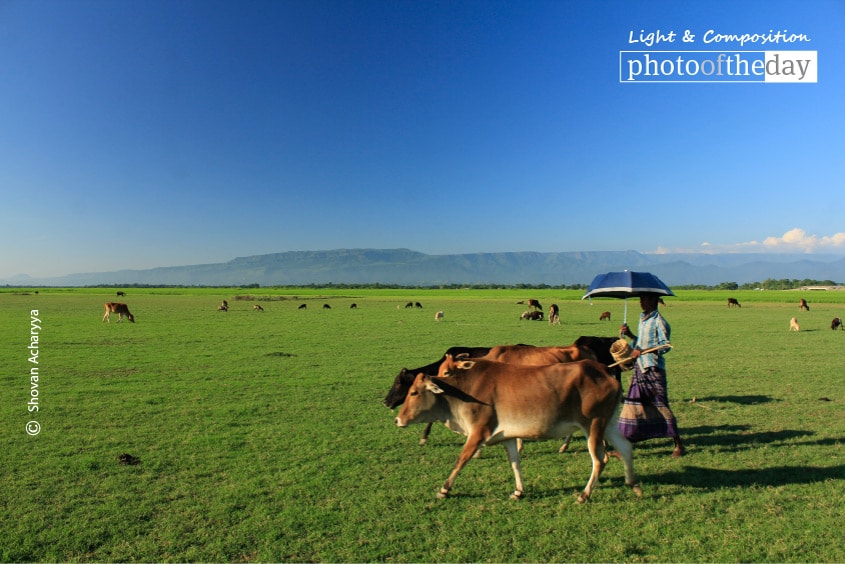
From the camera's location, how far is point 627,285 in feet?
24.7

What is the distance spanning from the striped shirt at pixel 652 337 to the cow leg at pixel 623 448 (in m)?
1.76

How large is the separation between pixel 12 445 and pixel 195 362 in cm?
921

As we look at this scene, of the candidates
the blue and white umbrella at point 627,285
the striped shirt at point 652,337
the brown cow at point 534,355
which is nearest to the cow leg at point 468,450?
the brown cow at point 534,355

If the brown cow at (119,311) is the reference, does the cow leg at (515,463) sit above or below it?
below

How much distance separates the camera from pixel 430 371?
9.04 meters

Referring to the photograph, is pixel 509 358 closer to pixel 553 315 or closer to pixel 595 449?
pixel 595 449

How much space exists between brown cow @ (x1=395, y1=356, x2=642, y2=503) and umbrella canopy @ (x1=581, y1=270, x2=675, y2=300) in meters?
1.51

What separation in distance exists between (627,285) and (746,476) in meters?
3.00

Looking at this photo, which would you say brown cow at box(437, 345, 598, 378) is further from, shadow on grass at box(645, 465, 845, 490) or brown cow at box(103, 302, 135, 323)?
brown cow at box(103, 302, 135, 323)

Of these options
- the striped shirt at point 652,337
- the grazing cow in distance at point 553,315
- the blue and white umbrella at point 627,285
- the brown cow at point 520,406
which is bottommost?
the grazing cow in distance at point 553,315

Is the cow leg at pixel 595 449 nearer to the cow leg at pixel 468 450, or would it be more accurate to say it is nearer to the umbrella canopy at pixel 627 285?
the cow leg at pixel 468 450

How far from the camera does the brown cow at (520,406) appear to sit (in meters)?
6.27

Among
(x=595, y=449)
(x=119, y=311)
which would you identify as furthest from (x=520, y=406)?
(x=119, y=311)

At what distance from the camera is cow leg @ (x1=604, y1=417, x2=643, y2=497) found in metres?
6.43
